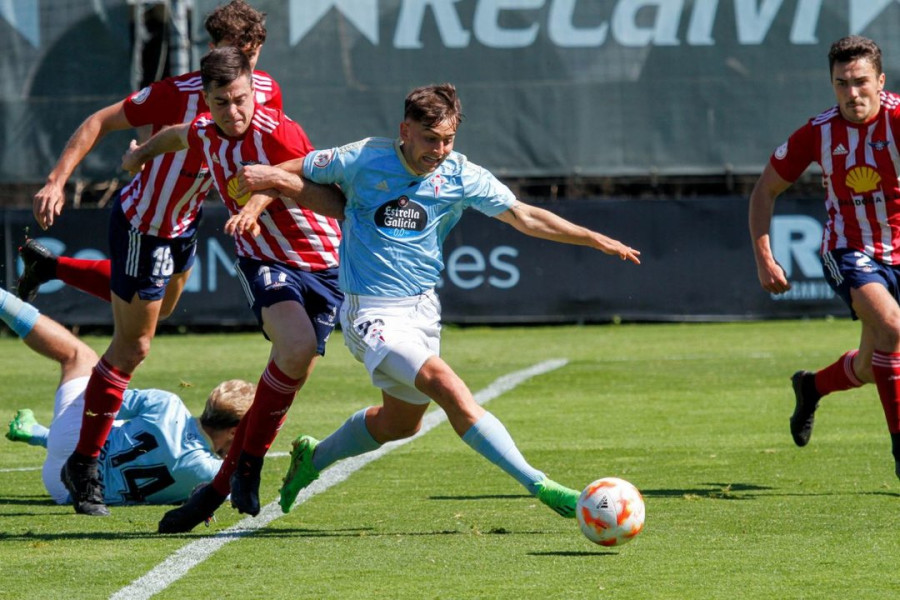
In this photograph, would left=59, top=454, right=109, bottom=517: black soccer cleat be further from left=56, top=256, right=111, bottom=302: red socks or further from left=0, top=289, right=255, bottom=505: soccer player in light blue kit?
left=56, top=256, right=111, bottom=302: red socks

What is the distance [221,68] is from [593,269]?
10.1m

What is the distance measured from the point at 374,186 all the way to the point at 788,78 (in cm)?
1080

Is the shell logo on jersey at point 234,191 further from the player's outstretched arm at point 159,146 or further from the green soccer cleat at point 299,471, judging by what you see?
the green soccer cleat at point 299,471

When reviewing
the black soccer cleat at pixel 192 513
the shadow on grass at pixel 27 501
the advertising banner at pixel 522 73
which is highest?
the advertising banner at pixel 522 73

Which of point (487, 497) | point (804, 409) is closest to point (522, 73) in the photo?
point (804, 409)

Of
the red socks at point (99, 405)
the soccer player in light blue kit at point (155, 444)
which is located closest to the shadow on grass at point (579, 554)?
the soccer player in light blue kit at point (155, 444)

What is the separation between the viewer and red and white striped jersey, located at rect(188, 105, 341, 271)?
5.91 meters

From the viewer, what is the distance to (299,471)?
600cm

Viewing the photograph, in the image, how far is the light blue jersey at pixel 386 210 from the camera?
5.62m

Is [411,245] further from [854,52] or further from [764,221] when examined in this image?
[854,52]

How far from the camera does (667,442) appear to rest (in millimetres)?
8164

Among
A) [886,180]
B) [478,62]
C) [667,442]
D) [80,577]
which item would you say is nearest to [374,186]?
[80,577]

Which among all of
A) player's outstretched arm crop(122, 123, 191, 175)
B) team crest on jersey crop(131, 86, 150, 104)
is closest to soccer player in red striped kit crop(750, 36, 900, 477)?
player's outstretched arm crop(122, 123, 191, 175)

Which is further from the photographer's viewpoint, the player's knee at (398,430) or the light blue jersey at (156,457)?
the light blue jersey at (156,457)
